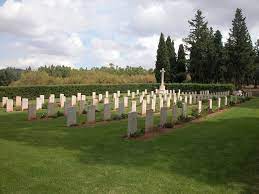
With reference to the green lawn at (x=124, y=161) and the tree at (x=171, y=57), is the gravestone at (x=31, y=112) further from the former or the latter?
the tree at (x=171, y=57)

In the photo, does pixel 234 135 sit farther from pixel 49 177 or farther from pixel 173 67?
pixel 173 67

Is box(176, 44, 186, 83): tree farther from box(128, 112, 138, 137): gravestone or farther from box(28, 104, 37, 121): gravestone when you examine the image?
box(128, 112, 138, 137): gravestone

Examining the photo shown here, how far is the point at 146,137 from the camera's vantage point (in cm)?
1394

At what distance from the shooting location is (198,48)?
65.5 meters

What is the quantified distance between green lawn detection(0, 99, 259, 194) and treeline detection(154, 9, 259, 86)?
1949 inches

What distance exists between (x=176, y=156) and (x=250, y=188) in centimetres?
303

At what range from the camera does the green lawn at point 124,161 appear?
7785mm

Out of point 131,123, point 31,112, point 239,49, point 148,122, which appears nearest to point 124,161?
point 131,123

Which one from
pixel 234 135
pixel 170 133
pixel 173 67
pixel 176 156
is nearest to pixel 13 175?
pixel 176 156

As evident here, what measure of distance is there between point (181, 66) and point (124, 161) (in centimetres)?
6439

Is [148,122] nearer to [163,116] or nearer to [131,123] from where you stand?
[131,123]

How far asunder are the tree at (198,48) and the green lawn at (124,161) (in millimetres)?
50755

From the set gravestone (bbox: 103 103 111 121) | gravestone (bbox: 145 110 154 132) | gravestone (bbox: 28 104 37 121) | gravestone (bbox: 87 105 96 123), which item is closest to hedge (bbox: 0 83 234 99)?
gravestone (bbox: 28 104 37 121)

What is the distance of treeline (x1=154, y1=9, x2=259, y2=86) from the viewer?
62656mm
